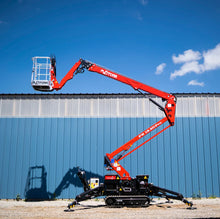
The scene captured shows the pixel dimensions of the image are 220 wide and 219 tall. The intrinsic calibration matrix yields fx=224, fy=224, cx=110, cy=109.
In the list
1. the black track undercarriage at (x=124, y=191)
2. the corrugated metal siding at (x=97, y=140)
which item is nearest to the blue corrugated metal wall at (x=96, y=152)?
the corrugated metal siding at (x=97, y=140)

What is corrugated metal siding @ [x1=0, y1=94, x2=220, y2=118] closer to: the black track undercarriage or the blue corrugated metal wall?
the blue corrugated metal wall

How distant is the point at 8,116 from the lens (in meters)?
16.7

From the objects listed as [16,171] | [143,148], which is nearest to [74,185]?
[16,171]

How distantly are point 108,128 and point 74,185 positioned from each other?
466 centimetres

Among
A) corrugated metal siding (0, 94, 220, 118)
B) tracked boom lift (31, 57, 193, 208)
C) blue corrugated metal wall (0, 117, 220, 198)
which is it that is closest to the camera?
tracked boom lift (31, 57, 193, 208)

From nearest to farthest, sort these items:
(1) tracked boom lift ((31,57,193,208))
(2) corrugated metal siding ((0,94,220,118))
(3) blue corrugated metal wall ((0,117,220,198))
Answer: (1) tracked boom lift ((31,57,193,208)) < (3) blue corrugated metal wall ((0,117,220,198)) < (2) corrugated metal siding ((0,94,220,118))

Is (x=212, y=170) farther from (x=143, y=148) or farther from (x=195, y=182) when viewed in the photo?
(x=143, y=148)

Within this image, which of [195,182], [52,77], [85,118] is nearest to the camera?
[52,77]

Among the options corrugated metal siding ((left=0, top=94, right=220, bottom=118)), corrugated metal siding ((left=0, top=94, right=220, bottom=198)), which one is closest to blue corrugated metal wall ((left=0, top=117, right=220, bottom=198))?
corrugated metal siding ((left=0, top=94, right=220, bottom=198))

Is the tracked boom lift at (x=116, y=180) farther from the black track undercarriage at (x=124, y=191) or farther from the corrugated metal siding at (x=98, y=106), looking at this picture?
the corrugated metal siding at (x=98, y=106)

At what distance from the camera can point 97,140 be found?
16.3 metres

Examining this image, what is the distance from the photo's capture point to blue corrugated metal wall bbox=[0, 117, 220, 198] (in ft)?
51.3

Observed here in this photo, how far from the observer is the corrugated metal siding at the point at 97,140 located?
51.5 ft

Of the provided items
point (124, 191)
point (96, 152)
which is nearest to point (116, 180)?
point (124, 191)
